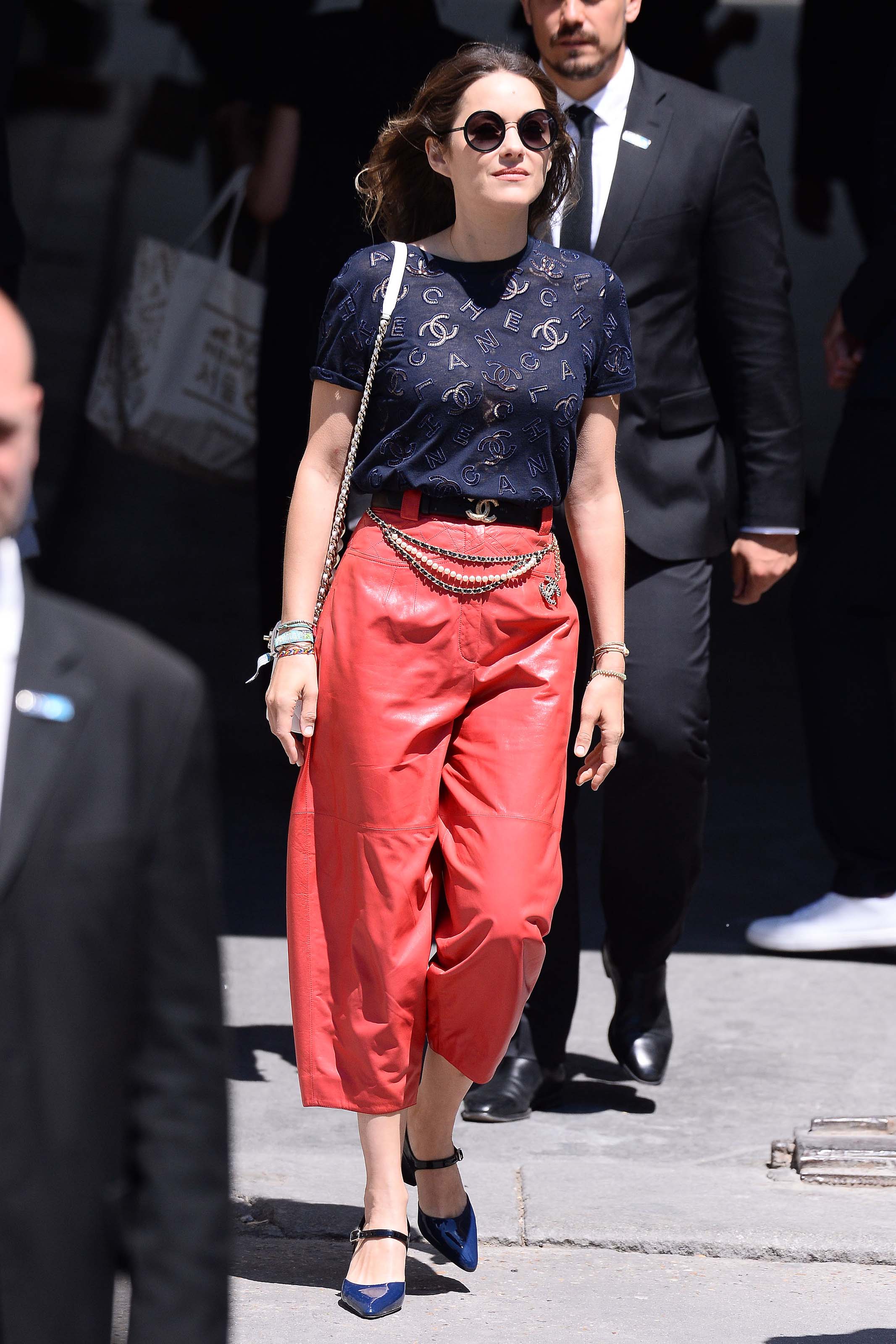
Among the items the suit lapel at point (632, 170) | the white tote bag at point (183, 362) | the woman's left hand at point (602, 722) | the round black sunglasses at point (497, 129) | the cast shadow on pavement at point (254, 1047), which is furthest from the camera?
the white tote bag at point (183, 362)

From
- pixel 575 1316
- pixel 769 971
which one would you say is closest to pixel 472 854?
pixel 575 1316

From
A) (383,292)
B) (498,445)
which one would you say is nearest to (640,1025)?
(498,445)

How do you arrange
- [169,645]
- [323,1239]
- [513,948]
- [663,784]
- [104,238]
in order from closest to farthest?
[513,948] → [323,1239] → [663,784] → [169,645] → [104,238]

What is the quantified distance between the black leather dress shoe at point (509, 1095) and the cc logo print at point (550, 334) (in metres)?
1.47

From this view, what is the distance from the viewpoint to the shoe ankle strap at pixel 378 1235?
128 inches

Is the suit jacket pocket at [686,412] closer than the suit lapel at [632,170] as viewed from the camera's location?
No

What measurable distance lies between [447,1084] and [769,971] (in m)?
1.86

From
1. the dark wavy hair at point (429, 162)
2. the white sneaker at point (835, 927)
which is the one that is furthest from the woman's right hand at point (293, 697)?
the white sneaker at point (835, 927)

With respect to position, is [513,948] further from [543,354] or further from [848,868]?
[848,868]

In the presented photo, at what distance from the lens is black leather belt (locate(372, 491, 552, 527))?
328 centimetres

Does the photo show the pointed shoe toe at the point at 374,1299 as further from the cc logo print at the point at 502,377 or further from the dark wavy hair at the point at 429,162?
the dark wavy hair at the point at 429,162

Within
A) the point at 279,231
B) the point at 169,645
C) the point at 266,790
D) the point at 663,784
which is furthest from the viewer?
the point at 169,645

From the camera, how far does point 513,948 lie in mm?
3238

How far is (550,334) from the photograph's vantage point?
334cm
